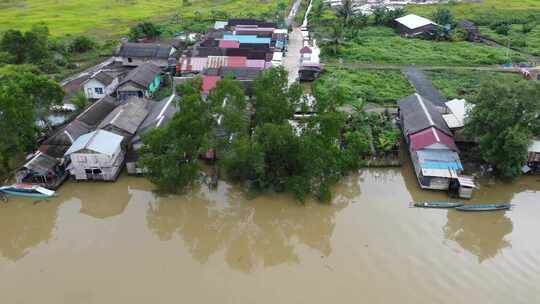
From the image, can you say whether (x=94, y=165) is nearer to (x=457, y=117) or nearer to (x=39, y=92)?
(x=39, y=92)

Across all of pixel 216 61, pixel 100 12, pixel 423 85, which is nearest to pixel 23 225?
pixel 216 61

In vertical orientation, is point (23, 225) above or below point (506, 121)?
below

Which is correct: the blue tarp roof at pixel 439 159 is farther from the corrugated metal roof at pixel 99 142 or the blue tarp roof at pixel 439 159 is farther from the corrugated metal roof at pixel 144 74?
the corrugated metal roof at pixel 144 74

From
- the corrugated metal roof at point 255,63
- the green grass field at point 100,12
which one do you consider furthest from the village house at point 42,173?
the green grass field at point 100,12

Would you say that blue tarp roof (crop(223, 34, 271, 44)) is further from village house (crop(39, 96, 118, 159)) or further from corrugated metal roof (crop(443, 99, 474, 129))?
corrugated metal roof (crop(443, 99, 474, 129))

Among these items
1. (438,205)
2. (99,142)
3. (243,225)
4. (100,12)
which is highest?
(100,12)

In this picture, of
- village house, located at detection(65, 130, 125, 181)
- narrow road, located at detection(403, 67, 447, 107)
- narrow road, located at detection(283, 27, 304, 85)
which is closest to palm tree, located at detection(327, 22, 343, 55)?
narrow road, located at detection(283, 27, 304, 85)
